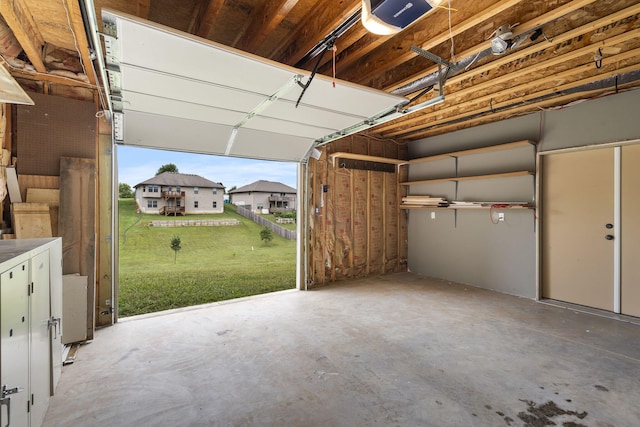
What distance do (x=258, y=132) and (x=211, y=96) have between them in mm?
1123

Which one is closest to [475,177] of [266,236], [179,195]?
[266,236]

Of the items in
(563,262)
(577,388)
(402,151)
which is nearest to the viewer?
(577,388)

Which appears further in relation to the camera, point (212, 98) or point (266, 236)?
point (266, 236)

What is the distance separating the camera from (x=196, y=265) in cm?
781

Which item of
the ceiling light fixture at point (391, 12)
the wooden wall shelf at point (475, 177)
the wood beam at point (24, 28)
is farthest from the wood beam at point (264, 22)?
the wooden wall shelf at point (475, 177)

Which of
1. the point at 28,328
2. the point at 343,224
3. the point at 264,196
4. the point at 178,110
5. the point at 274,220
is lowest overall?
the point at 28,328

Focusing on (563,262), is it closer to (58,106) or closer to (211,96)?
(211,96)

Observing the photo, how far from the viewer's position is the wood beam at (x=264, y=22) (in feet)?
7.11

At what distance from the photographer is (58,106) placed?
315cm

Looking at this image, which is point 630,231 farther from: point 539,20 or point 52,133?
point 52,133

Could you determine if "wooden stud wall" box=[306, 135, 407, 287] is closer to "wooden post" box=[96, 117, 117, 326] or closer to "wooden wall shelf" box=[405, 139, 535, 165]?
"wooden wall shelf" box=[405, 139, 535, 165]

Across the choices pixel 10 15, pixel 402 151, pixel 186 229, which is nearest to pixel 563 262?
pixel 402 151

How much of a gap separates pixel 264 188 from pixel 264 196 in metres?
0.62

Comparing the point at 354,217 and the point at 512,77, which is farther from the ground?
the point at 512,77
